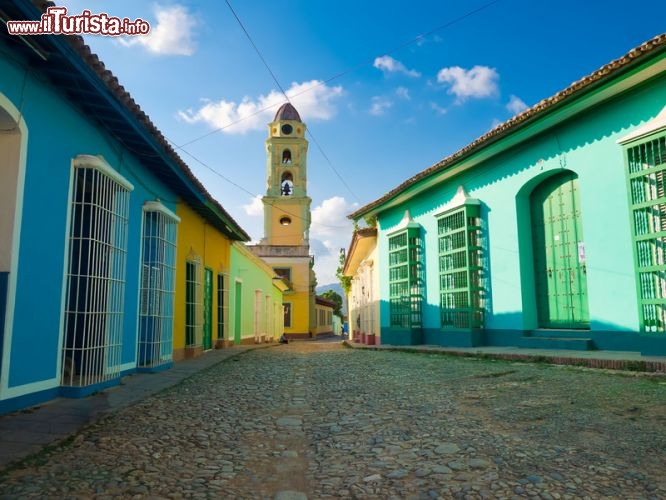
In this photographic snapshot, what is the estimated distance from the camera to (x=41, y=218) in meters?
4.72

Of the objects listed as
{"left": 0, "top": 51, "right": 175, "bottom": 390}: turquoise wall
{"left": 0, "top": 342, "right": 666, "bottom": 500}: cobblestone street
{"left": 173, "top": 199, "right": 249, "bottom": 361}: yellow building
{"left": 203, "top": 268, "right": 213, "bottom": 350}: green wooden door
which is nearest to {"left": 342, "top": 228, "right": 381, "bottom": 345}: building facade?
{"left": 173, "top": 199, "right": 249, "bottom": 361}: yellow building

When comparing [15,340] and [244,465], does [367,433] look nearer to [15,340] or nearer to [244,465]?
[244,465]

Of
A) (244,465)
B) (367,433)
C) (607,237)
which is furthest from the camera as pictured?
(607,237)

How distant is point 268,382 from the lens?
6512 mm

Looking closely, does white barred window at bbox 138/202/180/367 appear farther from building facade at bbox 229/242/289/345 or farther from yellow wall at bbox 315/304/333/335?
yellow wall at bbox 315/304/333/335

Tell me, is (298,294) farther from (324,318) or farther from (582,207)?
(582,207)

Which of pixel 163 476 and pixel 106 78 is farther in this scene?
pixel 106 78

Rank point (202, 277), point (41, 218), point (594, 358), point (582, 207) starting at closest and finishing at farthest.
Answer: point (41, 218), point (594, 358), point (582, 207), point (202, 277)

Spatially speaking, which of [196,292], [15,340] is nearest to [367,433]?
[15,340]

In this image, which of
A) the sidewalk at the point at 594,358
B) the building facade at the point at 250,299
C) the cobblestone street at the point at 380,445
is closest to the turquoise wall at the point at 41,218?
the cobblestone street at the point at 380,445

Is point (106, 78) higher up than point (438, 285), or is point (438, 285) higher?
point (106, 78)

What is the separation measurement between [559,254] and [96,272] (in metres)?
7.13

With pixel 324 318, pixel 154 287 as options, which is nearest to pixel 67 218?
pixel 154 287

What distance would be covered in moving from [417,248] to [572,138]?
5.34m
